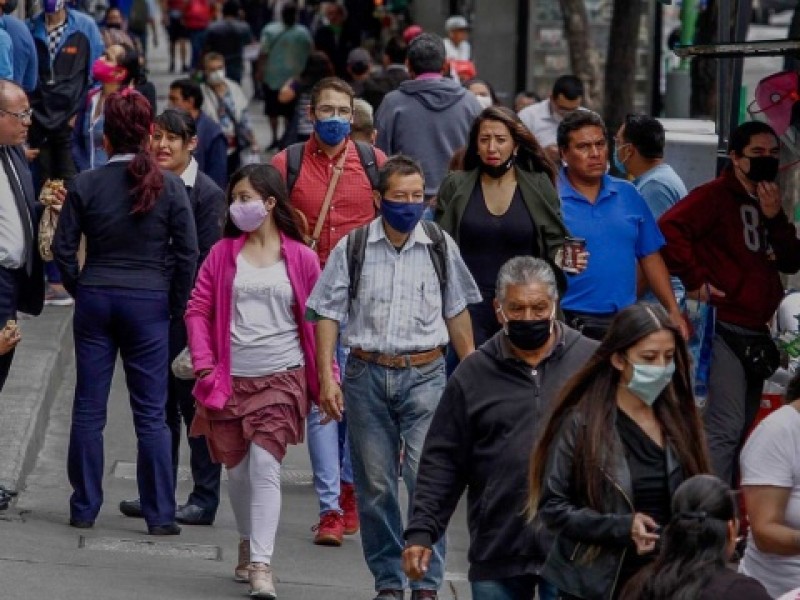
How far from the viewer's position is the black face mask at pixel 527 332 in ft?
21.8

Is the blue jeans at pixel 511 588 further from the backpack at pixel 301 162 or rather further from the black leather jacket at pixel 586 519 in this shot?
the backpack at pixel 301 162

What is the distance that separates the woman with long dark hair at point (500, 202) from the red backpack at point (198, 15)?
24.9 m

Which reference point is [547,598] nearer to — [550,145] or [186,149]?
[186,149]

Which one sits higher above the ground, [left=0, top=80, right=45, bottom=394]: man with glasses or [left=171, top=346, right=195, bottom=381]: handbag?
[left=0, top=80, right=45, bottom=394]: man with glasses

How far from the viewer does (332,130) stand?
970 centimetres

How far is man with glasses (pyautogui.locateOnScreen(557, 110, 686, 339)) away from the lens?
Answer: 9.38 metres

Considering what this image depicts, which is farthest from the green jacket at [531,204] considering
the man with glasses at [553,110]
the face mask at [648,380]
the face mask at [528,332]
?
the man with glasses at [553,110]

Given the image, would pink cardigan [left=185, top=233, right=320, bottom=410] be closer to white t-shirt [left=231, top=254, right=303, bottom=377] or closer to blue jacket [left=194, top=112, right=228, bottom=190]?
white t-shirt [left=231, top=254, right=303, bottom=377]

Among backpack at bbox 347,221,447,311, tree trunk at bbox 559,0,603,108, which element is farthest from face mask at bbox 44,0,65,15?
tree trunk at bbox 559,0,603,108

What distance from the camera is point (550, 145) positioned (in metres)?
14.5

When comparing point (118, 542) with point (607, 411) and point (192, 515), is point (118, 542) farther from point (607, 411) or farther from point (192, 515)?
point (607, 411)

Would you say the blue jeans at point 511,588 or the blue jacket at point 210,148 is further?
the blue jacket at point 210,148

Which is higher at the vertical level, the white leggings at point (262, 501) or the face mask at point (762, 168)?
the face mask at point (762, 168)

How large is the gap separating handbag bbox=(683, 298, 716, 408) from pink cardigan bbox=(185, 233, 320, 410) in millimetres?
1802
